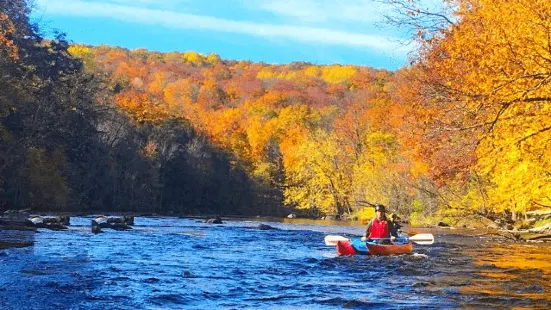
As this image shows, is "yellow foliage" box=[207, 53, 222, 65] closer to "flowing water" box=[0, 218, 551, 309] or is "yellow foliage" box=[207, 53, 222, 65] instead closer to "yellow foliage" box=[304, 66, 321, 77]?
"yellow foliage" box=[304, 66, 321, 77]

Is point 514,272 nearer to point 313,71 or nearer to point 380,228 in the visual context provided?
point 380,228

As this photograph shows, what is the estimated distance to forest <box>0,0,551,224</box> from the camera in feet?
44.2

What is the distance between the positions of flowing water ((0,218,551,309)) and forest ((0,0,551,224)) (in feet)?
9.22

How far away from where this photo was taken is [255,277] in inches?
488

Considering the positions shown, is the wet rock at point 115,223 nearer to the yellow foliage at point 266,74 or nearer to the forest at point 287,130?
the forest at point 287,130

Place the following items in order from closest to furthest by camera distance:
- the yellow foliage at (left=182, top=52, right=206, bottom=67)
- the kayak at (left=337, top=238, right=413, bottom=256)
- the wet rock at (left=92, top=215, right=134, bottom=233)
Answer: the kayak at (left=337, top=238, right=413, bottom=256) < the wet rock at (left=92, top=215, right=134, bottom=233) < the yellow foliage at (left=182, top=52, right=206, bottom=67)

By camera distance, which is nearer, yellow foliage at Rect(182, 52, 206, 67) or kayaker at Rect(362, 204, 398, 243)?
kayaker at Rect(362, 204, 398, 243)

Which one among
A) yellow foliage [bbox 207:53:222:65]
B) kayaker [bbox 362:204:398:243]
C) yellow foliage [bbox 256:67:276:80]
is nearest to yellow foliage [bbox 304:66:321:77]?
yellow foliage [bbox 256:67:276:80]

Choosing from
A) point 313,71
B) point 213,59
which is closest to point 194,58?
point 213,59

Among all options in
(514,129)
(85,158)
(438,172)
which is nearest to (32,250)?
(514,129)

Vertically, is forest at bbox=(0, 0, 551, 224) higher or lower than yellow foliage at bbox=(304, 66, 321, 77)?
lower

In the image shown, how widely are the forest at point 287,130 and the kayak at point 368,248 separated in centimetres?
298

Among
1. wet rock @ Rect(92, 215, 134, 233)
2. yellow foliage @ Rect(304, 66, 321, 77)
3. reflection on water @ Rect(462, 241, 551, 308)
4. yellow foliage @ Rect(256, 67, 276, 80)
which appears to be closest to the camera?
reflection on water @ Rect(462, 241, 551, 308)

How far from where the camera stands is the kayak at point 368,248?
1705 cm
